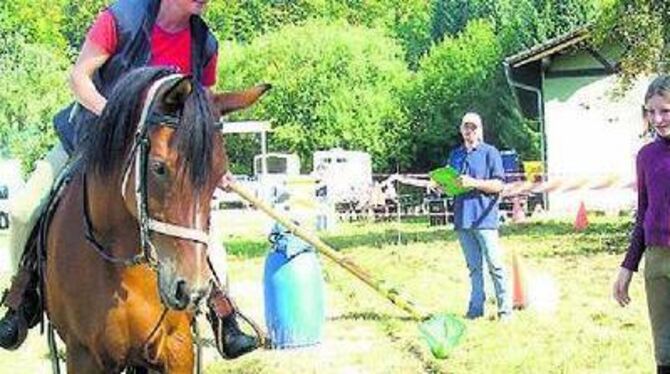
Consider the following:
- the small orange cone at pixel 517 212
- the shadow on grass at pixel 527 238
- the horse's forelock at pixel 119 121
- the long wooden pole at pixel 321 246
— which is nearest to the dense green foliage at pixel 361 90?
the small orange cone at pixel 517 212

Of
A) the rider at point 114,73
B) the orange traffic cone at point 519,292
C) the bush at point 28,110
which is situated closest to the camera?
the rider at point 114,73

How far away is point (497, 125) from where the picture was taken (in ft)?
157

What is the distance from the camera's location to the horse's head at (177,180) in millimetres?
4020

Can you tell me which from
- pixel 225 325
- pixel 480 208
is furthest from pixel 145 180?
pixel 480 208

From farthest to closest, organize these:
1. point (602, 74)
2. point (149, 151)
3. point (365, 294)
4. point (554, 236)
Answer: point (602, 74) → point (554, 236) → point (365, 294) → point (149, 151)

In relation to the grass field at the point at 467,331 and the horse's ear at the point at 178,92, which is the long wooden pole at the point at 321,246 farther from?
the grass field at the point at 467,331

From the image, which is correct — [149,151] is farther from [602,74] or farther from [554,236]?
[602,74]

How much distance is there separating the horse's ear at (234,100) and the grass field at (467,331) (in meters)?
4.61

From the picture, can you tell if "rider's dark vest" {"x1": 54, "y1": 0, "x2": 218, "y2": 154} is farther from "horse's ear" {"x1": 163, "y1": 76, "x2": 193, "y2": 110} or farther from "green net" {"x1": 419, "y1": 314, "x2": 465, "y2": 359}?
"green net" {"x1": 419, "y1": 314, "x2": 465, "y2": 359}

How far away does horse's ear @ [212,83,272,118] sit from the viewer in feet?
14.7

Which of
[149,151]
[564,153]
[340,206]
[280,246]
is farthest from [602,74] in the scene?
[149,151]

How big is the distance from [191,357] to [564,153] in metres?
29.0

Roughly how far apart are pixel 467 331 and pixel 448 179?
148 cm

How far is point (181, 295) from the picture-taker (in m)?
3.97
